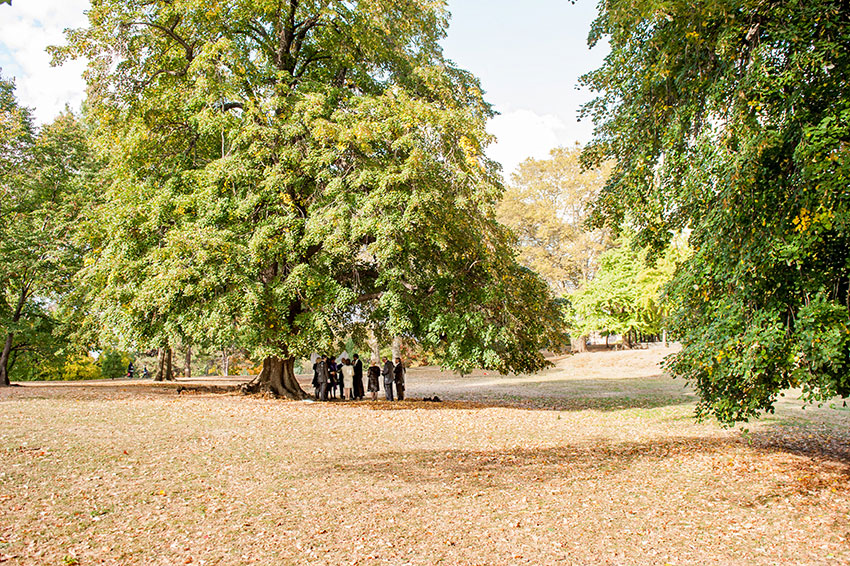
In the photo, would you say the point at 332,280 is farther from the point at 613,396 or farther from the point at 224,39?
the point at 613,396

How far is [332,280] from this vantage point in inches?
615

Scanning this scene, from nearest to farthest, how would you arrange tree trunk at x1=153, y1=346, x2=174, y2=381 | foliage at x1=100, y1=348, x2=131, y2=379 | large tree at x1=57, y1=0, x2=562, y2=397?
large tree at x1=57, y1=0, x2=562, y2=397
tree trunk at x1=153, y1=346, x2=174, y2=381
foliage at x1=100, y1=348, x2=131, y2=379

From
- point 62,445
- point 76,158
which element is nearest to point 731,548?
point 62,445

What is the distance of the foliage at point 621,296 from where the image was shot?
36.0 m

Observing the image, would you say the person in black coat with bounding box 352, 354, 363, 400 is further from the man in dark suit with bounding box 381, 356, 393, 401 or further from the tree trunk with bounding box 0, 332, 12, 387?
the tree trunk with bounding box 0, 332, 12, 387

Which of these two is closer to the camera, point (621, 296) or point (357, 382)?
point (357, 382)

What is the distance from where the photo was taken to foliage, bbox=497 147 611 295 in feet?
143

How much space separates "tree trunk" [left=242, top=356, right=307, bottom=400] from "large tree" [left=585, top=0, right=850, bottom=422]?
524 inches

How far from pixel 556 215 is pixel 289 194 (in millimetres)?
31520

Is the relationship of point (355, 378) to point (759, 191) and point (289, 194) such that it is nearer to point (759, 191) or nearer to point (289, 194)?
point (289, 194)

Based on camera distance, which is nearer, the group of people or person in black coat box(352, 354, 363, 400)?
the group of people

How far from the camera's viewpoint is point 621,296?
37.5 m

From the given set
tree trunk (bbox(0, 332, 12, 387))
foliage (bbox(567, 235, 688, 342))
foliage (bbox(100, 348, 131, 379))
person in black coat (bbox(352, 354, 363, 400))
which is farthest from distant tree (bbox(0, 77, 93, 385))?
foliage (bbox(567, 235, 688, 342))

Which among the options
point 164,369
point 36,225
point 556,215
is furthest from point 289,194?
point 556,215
